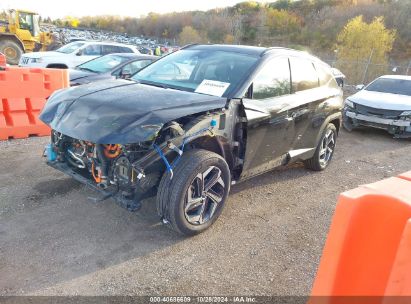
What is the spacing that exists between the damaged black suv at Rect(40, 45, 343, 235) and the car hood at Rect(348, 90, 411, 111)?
4.27m

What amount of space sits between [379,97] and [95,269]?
27.0ft

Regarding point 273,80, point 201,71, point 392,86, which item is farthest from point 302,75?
point 392,86

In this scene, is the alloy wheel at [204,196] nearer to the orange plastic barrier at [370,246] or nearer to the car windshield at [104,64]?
the orange plastic barrier at [370,246]

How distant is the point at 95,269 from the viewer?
2891 millimetres

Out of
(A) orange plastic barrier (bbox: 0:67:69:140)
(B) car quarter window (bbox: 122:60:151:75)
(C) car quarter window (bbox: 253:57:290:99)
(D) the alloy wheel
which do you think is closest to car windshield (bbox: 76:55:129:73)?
(B) car quarter window (bbox: 122:60:151:75)

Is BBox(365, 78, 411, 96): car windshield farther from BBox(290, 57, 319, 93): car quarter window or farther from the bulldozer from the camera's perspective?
the bulldozer

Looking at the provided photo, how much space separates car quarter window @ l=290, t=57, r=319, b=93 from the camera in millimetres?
4485

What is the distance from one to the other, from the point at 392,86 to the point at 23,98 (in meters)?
8.99

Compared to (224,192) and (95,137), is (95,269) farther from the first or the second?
(224,192)

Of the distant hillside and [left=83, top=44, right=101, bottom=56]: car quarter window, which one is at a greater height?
the distant hillside

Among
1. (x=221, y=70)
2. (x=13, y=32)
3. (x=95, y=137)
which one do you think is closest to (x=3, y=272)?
(x=95, y=137)

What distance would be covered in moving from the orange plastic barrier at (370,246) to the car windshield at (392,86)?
27.7 feet

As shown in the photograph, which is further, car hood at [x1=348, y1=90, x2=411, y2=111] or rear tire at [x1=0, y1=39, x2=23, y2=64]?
rear tire at [x1=0, y1=39, x2=23, y2=64]

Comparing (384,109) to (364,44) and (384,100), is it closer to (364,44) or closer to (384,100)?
(384,100)
